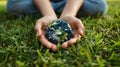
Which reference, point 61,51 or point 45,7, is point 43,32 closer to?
point 61,51

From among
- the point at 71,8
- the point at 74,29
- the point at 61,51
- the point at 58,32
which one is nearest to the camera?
the point at 61,51

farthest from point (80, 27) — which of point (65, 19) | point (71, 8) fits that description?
point (71, 8)

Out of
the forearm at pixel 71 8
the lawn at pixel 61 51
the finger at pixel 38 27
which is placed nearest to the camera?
the lawn at pixel 61 51

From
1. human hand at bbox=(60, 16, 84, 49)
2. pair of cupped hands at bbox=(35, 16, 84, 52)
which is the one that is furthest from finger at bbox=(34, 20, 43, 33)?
human hand at bbox=(60, 16, 84, 49)

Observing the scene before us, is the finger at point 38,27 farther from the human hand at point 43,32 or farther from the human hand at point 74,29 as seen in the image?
the human hand at point 74,29

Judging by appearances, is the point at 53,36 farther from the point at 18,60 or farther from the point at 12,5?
the point at 12,5

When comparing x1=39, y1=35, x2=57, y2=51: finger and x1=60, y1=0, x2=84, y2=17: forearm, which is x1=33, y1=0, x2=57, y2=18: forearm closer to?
x1=60, y1=0, x2=84, y2=17: forearm

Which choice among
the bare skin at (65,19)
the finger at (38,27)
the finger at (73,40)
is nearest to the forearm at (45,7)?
the bare skin at (65,19)
